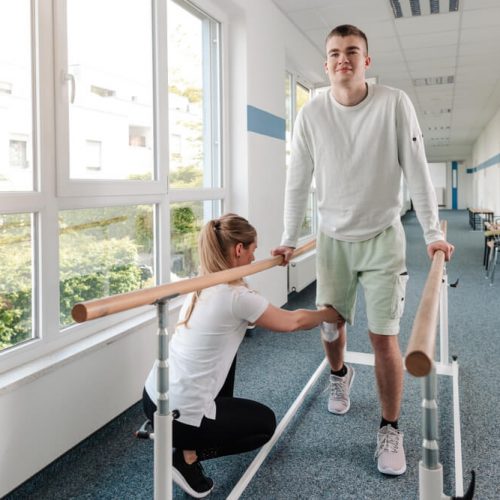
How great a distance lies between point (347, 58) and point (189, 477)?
174 cm

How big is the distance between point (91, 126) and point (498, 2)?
420cm

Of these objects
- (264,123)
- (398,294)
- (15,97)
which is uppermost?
(264,123)

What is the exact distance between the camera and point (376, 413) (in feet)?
8.75

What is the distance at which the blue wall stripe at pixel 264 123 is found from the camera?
4082 mm

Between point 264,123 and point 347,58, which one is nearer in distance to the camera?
point 347,58

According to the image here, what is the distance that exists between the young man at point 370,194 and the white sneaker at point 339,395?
487 mm

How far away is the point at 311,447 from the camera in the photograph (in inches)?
91.4

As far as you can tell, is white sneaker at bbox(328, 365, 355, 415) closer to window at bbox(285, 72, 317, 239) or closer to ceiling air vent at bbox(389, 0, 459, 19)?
window at bbox(285, 72, 317, 239)

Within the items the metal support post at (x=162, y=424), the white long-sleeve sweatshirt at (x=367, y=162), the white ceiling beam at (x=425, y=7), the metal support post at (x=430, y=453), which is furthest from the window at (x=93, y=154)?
the white ceiling beam at (x=425, y=7)

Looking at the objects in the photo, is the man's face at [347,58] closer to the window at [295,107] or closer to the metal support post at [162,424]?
the metal support post at [162,424]

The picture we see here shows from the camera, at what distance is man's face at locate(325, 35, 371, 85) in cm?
209

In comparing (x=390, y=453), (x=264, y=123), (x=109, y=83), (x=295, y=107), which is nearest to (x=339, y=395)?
(x=390, y=453)

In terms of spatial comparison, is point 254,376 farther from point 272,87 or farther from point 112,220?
point 272,87

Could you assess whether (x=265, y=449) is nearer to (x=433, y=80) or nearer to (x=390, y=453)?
(x=390, y=453)
